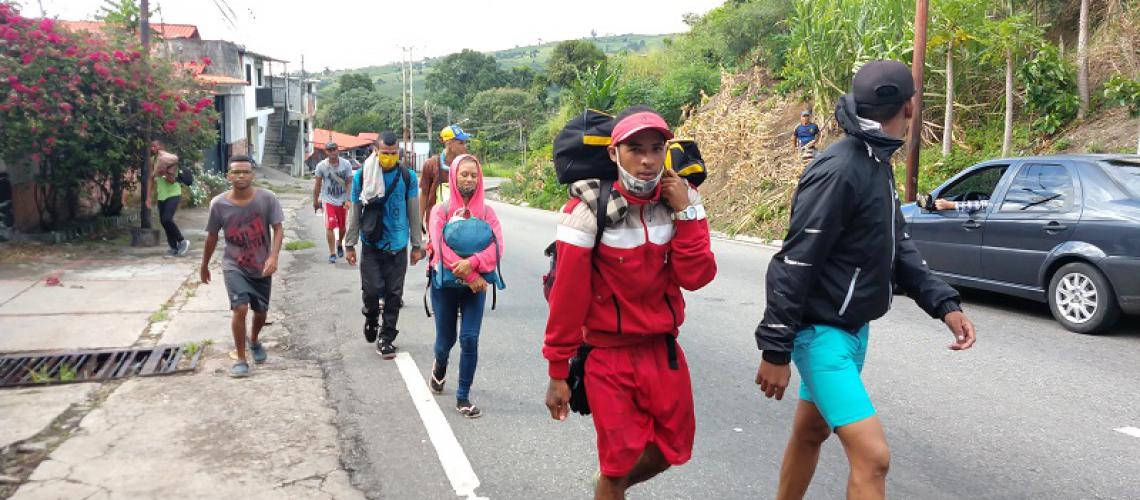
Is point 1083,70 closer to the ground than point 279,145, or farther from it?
farther from it

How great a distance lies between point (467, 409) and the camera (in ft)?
17.8

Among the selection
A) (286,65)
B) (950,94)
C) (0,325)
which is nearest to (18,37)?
Result: (0,325)

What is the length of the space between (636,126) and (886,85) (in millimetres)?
980

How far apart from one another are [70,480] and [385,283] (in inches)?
120

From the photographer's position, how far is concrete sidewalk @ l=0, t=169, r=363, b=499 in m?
4.38

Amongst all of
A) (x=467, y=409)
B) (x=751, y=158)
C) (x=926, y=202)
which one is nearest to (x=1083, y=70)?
(x=751, y=158)

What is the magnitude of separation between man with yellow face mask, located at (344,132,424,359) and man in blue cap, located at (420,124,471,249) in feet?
0.40

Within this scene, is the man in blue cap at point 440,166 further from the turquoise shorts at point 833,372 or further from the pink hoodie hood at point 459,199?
the turquoise shorts at point 833,372

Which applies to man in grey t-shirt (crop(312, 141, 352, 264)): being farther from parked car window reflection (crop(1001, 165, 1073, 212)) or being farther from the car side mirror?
parked car window reflection (crop(1001, 165, 1073, 212))

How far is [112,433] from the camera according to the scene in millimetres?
5102

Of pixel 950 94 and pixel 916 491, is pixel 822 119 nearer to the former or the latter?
pixel 950 94

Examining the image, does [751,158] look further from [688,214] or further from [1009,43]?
[688,214]

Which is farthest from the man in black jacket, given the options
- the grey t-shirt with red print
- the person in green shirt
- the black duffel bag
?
the person in green shirt

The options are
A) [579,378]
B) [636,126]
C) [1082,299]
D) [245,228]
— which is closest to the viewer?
[636,126]
